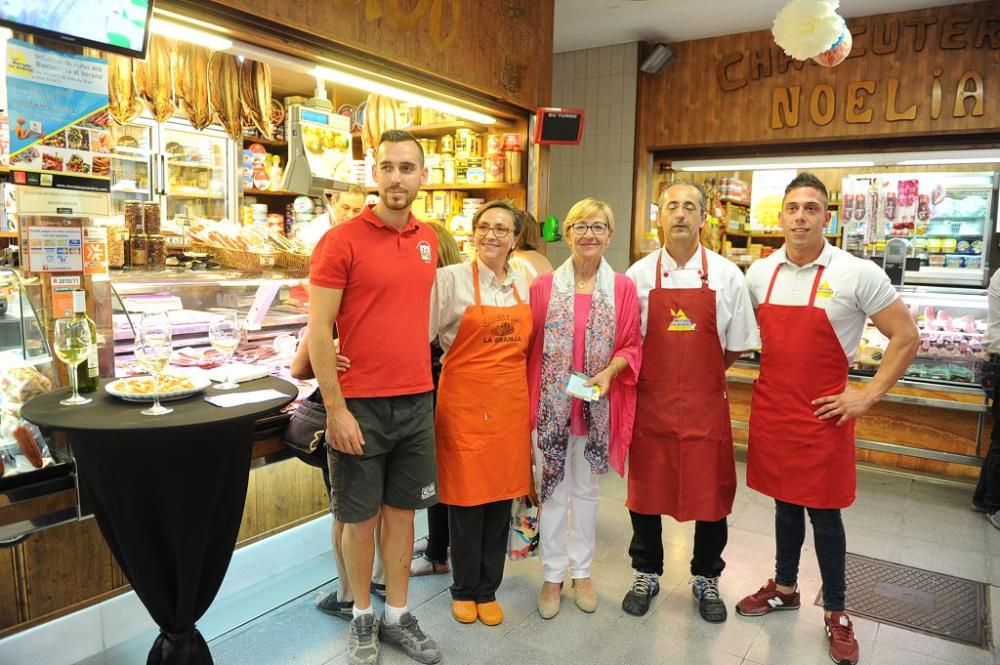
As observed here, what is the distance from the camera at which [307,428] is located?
2621 mm

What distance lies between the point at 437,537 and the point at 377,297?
5.10ft

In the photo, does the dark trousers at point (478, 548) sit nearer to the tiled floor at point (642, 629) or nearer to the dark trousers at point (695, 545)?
the tiled floor at point (642, 629)

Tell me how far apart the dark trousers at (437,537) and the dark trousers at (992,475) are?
10.7 ft

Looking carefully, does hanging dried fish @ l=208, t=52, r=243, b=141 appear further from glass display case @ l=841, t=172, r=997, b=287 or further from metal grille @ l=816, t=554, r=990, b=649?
glass display case @ l=841, t=172, r=997, b=287

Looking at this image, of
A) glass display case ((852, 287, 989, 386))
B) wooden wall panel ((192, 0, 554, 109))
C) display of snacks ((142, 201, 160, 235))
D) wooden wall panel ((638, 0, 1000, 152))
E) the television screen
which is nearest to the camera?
the television screen

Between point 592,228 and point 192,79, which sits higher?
point 192,79

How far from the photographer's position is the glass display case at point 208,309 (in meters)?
2.84

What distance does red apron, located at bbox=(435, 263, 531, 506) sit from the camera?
2756 mm

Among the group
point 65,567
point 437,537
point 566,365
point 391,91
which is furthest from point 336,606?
point 391,91

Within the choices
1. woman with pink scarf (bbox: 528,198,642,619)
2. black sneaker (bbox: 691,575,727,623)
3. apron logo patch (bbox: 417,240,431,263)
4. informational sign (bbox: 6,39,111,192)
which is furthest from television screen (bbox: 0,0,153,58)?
black sneaker (bbox: 691,575,727,623)

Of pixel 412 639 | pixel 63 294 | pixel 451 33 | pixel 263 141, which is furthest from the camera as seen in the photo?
pixel 263 141

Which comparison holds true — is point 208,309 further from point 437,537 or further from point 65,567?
point 437,537

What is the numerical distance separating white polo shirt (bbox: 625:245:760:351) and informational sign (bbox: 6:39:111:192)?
2.10 meters

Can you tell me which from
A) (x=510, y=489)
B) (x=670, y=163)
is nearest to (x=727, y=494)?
(x=510, y=489)
